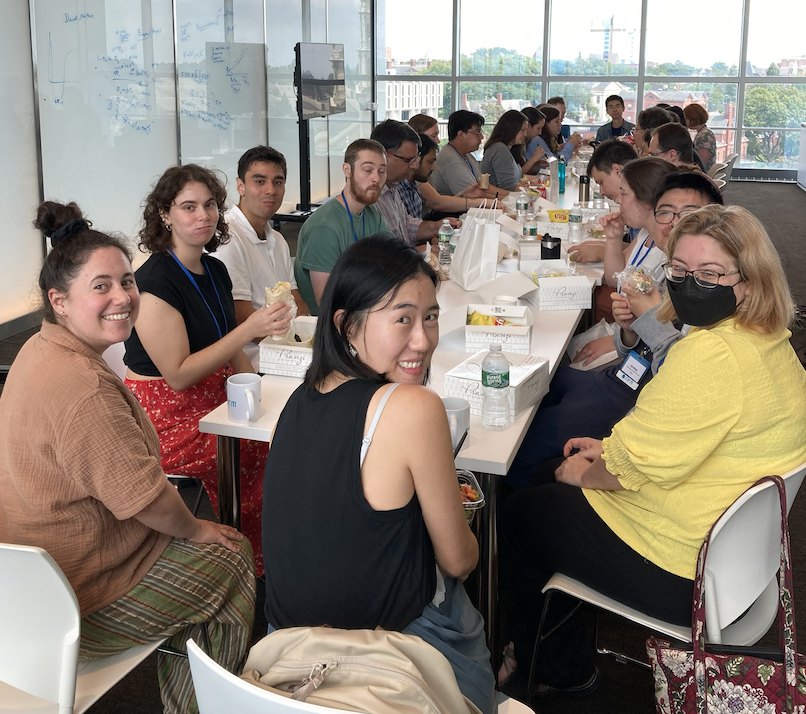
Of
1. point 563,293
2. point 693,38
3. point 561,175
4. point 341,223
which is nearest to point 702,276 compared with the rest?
point 563,293

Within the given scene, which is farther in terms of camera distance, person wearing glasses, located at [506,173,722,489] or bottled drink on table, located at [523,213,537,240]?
bottled drink on table, located at [523,213,537,240]

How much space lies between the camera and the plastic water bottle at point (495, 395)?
2078 mm

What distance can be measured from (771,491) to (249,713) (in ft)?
3.30

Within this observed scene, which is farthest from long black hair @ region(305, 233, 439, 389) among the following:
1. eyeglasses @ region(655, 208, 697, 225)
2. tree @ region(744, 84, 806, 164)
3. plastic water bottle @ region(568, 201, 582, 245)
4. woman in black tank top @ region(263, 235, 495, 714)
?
tree @ region(744, 84, 806, 164)

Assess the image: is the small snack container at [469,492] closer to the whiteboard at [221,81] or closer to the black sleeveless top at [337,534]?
the black sleeveless top at [337,534]

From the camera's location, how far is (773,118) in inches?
502

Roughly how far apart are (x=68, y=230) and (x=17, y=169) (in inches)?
118

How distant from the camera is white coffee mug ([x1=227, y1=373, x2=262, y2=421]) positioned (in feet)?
6.95

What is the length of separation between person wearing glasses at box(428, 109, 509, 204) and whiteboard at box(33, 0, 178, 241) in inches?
76.9

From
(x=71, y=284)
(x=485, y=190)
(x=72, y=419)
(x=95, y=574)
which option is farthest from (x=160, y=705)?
(x=485, y=190)

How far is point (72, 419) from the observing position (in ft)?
5.09

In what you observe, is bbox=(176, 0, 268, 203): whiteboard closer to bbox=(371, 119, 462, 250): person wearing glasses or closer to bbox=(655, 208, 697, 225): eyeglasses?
bbox=(371, 119, 462, 250): person wearing glasses

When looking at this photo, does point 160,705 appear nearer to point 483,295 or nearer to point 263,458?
point 263,458

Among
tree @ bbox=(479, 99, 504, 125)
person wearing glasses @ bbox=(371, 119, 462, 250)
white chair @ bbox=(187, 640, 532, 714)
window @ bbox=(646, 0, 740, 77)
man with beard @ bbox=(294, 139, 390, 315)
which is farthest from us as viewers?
tree @ bbox=(479, 99, 504, 125)
